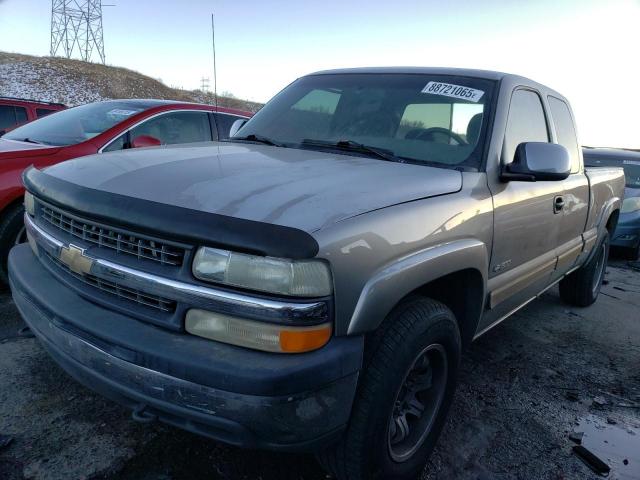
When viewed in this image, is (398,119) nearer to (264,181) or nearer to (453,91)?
(453,91)

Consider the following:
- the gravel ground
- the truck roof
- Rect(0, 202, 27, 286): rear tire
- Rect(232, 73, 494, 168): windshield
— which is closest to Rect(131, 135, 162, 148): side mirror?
Rect(0, 202, 27, 286): rear tire

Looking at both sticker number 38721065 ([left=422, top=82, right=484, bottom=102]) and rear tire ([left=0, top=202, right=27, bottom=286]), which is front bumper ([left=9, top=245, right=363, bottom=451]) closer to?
sticker number 38721065 ([left=422, top=82, right=484, bottom=102])

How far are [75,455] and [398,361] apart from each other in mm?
1466

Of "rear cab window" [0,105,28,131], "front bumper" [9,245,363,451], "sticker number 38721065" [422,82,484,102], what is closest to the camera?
"front bumper" [9,245,363,451]

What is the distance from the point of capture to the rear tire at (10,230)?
3.54m

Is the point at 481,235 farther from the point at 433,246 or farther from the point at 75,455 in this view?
the point at 75,455

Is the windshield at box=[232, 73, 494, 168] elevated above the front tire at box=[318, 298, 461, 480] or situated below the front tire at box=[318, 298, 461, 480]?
above

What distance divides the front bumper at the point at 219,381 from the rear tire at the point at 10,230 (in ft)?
7.38

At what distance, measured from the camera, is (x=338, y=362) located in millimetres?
1571

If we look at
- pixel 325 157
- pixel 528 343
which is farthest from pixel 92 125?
pixel 528 343

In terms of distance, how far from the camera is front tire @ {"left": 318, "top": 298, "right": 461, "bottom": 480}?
176cm

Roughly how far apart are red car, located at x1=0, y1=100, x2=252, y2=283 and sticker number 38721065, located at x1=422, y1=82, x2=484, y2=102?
1.91m

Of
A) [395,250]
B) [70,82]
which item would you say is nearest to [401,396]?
[395,250]

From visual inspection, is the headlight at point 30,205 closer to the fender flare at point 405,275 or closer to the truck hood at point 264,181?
the truck hood at point 264,181
